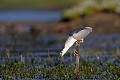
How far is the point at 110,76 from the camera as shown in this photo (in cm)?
1642

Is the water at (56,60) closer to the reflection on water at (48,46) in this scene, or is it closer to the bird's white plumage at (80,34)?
the reflection on water at (48,46)

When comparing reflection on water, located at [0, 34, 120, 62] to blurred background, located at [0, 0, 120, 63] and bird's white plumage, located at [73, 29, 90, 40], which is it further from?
bird's white plumage, located at [73, 29, 90, 40]

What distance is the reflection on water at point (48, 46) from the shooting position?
861 inches

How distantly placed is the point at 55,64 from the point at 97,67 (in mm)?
1367

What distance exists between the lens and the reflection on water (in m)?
21.9

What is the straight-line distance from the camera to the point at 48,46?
85.3 ft

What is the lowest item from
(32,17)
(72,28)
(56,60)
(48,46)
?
(56,60)

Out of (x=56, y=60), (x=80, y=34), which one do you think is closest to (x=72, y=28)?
(x=56, y=60)

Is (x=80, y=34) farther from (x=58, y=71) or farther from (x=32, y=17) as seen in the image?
(x=32, y=17)

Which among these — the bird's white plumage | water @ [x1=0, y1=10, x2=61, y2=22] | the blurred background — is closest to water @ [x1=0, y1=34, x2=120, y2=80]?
the blurred background

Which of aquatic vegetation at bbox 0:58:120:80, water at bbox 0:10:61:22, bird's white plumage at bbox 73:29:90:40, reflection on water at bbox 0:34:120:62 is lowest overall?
aquatic vegetation at bbox 0:58:120:80

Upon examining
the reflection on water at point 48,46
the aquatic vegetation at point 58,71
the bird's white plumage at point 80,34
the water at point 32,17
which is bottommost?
the aquatic vegetation at point 58,71

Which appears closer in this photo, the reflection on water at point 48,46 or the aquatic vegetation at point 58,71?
the aquatic vegetation at point 58,71

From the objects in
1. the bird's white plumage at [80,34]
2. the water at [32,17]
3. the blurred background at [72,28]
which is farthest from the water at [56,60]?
the water at [32,17]
